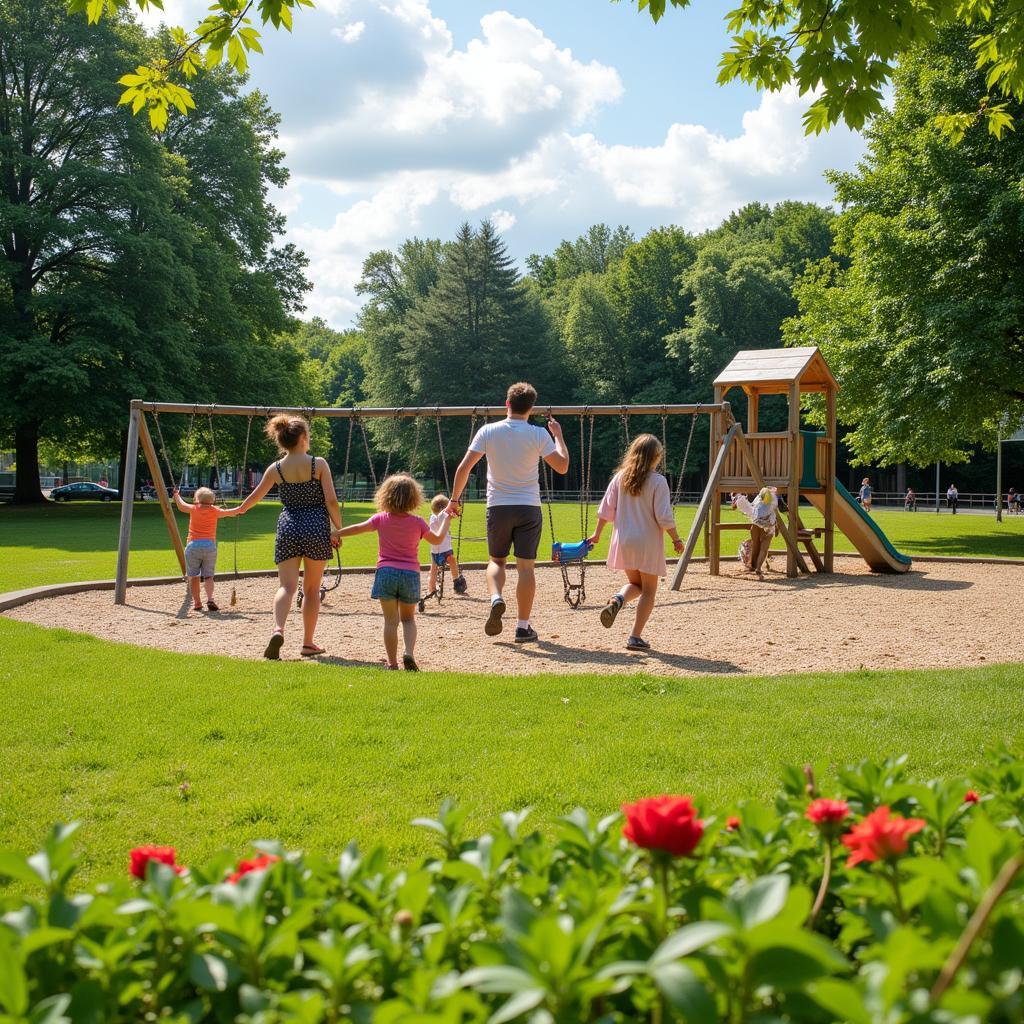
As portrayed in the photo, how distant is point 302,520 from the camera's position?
8.76 m

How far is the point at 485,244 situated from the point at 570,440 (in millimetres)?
13700

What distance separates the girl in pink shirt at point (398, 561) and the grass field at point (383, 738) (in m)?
0.63

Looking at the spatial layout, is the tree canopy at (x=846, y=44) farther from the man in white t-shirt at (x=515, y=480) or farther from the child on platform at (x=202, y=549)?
the child on platform at (x=202, y=549)

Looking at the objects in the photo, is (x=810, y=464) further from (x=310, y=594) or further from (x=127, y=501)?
(x=310, y=594)

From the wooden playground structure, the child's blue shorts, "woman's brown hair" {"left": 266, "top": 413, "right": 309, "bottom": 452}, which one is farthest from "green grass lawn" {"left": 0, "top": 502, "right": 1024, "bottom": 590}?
the wooden playground structure

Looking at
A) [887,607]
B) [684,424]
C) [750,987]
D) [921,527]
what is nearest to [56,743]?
[750,987]

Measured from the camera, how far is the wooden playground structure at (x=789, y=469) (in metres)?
17.3

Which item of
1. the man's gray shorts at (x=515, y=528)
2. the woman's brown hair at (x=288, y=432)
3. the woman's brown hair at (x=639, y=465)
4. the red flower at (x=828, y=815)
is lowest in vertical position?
the red flower at (x=828, y=815)

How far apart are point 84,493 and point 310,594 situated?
216ft

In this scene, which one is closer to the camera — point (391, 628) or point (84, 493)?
point (391, 628)

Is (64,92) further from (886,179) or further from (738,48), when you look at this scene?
(738,48)

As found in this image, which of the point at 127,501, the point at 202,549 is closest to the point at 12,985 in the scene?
the point at 202,549

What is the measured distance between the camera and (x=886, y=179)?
28.3 m

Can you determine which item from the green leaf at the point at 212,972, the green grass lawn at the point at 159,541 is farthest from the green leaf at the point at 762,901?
the green grass lawn at the point at 159,541
